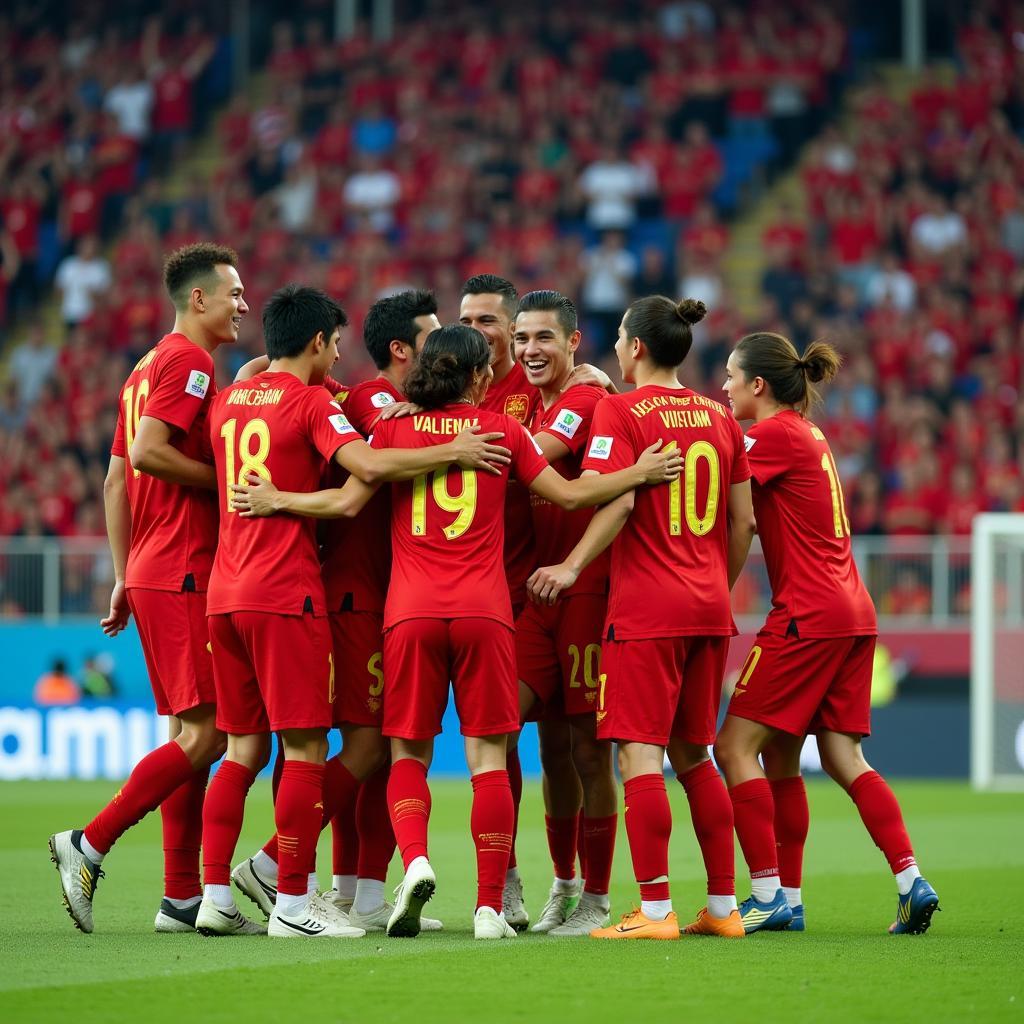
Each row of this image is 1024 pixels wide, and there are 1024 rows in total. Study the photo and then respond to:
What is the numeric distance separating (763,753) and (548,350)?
6.05 ft

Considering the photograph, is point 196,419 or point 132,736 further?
point 132,736

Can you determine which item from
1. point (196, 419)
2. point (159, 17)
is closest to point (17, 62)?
point (159, 17)

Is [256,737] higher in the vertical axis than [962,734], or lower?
higher

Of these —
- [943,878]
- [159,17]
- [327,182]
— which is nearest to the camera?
[943,878]

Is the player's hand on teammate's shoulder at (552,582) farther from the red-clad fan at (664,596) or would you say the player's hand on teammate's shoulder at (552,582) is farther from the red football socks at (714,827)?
the red football socks at (714,827)

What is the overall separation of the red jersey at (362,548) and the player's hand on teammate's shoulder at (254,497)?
0.38 m

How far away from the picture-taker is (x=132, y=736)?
16609 millimetres

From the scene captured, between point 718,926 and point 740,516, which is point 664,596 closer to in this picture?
point 740,516

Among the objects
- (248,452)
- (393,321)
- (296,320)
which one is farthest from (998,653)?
(248,452)

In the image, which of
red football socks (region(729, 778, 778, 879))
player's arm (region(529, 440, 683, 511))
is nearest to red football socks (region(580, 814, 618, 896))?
red football socks (region(729, 778, 778, 879))

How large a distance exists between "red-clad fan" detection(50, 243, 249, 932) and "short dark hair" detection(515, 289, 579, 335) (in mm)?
1258

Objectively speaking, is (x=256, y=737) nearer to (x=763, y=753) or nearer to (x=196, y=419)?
(x=196, y=419)

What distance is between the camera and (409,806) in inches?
258

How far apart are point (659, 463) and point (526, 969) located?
1.99 metres
